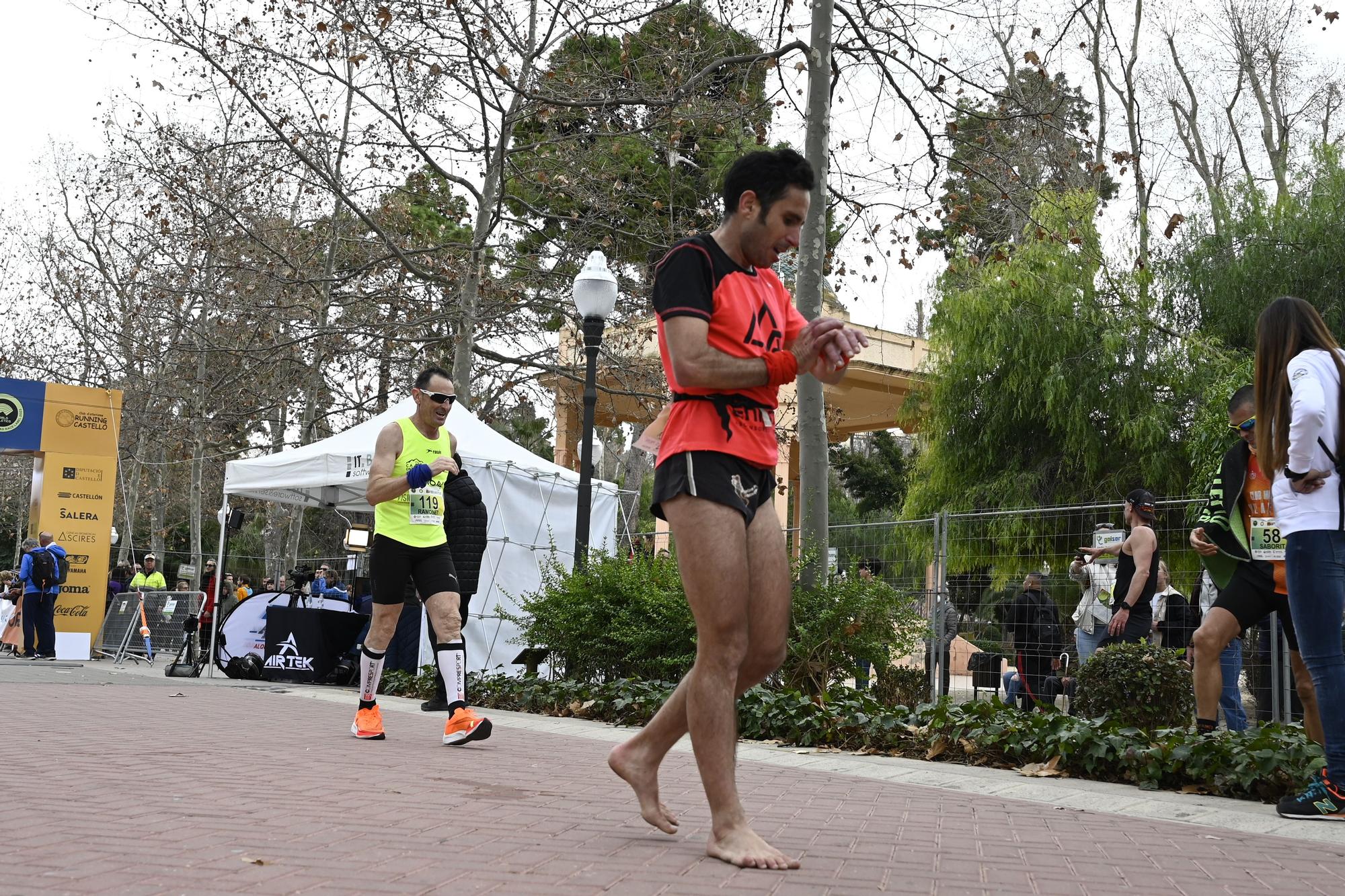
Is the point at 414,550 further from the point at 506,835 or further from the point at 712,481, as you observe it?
the point at 712,481

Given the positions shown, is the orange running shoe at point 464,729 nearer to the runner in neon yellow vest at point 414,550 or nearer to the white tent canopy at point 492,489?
the runner in neon yellow vest at point 414,550

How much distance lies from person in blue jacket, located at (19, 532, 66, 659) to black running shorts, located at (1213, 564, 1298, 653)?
61.1 ft

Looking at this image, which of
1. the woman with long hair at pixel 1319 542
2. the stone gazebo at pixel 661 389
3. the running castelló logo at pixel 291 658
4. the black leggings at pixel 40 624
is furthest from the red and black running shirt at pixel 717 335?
the black leggings at pixel 40 624

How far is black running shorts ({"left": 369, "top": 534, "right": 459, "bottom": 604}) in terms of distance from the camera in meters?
7.29

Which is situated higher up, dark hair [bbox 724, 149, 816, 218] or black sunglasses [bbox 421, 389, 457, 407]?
dark hair [bbox 724, 149, 816, 218]

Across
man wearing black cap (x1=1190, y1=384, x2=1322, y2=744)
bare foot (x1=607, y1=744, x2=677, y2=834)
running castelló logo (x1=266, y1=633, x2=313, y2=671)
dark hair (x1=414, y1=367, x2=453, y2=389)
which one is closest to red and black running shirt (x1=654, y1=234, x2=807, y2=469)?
bare foot (x1=607, y1=744, x2=677, y2=834)

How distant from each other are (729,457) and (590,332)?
8385 millimetres

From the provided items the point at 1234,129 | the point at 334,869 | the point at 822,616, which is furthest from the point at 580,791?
the point at 1234,129

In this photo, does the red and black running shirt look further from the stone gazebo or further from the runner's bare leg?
the stone gazebo

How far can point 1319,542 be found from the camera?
4.91 m

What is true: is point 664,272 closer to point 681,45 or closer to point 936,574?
point 936,574

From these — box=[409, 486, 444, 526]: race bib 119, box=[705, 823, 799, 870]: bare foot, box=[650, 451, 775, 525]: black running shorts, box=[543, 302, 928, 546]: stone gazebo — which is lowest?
box=[705, 823, 799, 870]: bare foot

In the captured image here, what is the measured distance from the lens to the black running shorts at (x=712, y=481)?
3.65 metres

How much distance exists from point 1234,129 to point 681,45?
19111mm
